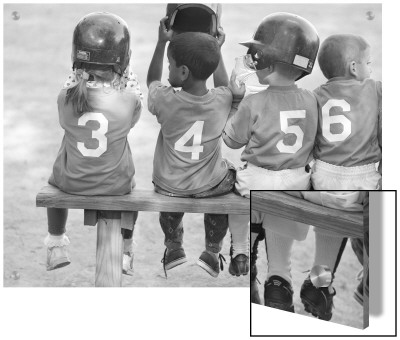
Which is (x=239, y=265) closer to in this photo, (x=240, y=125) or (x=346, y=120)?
(x=240, y=125)

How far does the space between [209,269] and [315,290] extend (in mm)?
880

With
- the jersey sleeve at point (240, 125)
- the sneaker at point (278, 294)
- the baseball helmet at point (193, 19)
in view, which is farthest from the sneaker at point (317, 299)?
the baseball helmet at point (193, 19)

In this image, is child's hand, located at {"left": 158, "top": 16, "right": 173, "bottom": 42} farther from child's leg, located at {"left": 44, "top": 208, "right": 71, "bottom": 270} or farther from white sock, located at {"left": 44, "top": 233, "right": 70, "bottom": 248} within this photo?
white sock, located at {"left": 44, "top": 233, "right": 70, "bottom": 248}

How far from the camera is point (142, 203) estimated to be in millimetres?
6832

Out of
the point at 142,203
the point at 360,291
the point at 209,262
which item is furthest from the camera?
the point at 209,262

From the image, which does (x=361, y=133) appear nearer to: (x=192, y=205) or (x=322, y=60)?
(x=322, y=60)

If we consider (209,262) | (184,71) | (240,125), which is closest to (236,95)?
(240,125)

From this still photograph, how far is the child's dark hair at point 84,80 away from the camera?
6750 millimetres

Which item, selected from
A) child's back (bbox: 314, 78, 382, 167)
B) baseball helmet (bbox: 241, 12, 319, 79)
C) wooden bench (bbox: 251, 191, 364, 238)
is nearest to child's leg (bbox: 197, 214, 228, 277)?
wooden bench (bbox: 251, 191, 364, 238)

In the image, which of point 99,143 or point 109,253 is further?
point 109,253

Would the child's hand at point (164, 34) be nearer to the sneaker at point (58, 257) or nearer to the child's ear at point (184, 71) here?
the child's ear at point (184, 71)

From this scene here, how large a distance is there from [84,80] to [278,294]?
1430 mm

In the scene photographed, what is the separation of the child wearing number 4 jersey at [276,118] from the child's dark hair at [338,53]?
0.18 metres

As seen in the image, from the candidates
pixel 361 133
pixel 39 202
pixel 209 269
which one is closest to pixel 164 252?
pixel 209 269
